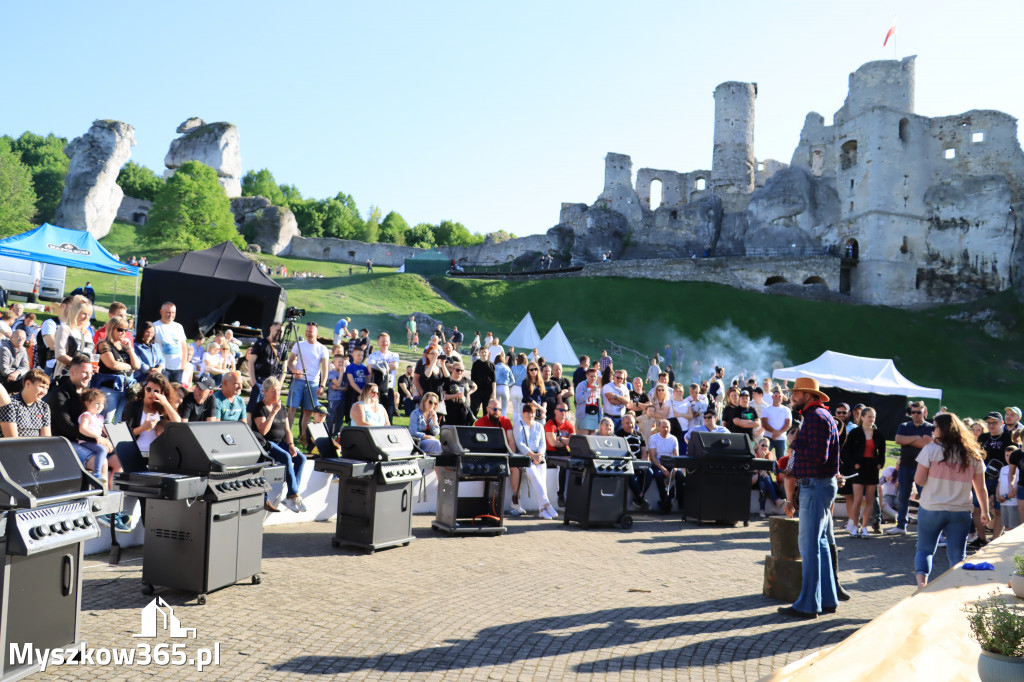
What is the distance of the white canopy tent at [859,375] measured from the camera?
20.9 metres

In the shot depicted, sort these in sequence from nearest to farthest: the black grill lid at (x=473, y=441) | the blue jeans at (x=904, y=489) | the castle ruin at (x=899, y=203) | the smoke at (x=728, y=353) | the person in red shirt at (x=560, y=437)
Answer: the black grill lid at (x=473, y=441), the blue jeans at (x=904, y=489), the person in red shirt at (x=560, y=437), the smoke at (x=728, y=353), the castle ruin at (x=899, y=203)

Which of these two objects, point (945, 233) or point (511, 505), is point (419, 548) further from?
point (945, 233)

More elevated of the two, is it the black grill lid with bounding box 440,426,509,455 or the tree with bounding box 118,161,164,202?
the tree with bounding box 118,161,164,202

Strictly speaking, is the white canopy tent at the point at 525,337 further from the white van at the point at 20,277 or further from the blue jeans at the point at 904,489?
the white van at the point at 20,277

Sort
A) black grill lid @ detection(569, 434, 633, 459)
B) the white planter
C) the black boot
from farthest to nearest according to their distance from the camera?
1. black grill lid @ detection(569, 434, 633, 459)
2. the black boot
3. the white planter

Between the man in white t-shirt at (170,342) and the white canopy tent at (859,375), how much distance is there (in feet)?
53.0

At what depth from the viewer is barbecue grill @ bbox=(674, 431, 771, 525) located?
11.2 meters

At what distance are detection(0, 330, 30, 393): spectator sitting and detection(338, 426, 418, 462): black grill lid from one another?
16.2ft

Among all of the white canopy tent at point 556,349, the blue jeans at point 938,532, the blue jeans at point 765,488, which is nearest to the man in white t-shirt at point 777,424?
the blue jeans at point 765,488

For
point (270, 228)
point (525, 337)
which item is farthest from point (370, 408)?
point (270, 228)

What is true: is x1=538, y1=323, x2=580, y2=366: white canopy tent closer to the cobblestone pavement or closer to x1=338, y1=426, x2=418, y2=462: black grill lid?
the cobblestone pavement

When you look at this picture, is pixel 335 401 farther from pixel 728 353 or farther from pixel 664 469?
pixel 728 353

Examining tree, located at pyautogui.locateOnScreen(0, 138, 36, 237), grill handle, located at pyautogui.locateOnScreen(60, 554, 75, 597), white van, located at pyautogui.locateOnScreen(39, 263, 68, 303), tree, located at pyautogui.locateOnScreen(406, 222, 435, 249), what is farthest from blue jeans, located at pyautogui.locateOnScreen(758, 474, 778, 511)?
tree, located at pyautogui.locateOnScreen(406, 222, 435, 249)

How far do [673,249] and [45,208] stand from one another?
6611 cm
